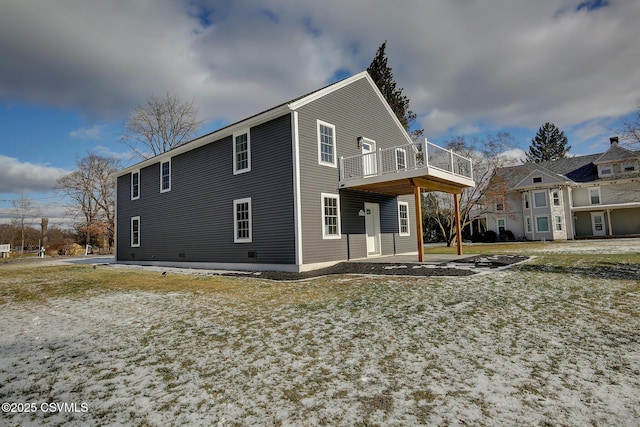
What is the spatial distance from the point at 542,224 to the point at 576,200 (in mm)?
4311

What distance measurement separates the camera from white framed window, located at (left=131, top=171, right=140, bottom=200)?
60.7 ft

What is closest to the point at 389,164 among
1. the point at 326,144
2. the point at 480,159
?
the point at 326,144

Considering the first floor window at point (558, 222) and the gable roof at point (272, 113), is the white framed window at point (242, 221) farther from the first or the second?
the first floor window at point (558, 222)

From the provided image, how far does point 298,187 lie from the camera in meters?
10.8

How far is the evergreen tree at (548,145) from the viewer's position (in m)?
51.1

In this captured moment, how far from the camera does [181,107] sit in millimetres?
31531

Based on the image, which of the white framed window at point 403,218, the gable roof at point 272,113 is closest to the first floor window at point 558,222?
the white framed window at point 403,218

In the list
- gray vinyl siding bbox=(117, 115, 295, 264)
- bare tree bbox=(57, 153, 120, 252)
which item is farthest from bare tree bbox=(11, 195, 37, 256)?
gray vinyl siding bbox=(117, 115, 295, 264)

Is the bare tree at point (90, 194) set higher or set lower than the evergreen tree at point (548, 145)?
lower

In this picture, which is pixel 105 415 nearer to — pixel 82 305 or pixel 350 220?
pixel 82 305

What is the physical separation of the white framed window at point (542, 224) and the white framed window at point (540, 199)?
1.05 m

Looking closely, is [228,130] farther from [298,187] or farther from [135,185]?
[135,185]

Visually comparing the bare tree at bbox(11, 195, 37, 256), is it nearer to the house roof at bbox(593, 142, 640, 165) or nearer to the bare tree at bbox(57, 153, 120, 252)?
the bare tree at bbox(57, 153, 120, 252)

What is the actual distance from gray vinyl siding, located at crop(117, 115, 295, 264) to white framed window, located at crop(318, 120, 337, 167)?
4.68 ft
